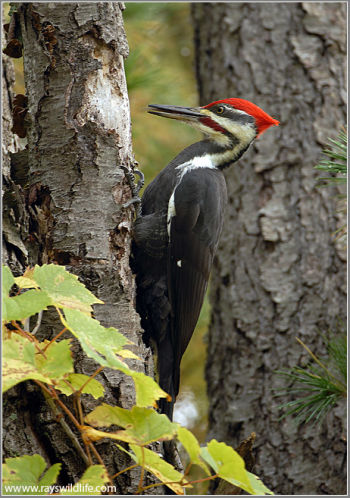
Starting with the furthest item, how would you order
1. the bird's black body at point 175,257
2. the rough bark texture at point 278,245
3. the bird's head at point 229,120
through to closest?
1. the rough bark texture at point 278,245
2. the bird's head at point 229,120
3. the bird's black body at point 175,257

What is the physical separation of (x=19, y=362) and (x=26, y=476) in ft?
0.80

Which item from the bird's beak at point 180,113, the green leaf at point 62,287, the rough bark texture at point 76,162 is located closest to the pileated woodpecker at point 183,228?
the bird's beak at point 180,113

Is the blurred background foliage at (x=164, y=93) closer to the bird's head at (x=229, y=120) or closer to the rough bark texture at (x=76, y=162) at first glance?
the bird's head at (x=229, y=120)

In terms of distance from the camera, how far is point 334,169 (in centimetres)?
199

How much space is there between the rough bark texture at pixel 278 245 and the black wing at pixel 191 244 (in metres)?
0.53

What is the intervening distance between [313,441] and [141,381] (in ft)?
5.29

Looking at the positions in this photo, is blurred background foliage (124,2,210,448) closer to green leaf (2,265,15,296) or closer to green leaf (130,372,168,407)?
green leaf (2,265,15,296)

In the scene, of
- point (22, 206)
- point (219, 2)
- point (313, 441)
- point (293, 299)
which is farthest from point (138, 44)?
point (313, 441)

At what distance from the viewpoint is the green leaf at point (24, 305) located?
3.71 feet

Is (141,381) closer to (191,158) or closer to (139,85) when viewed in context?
(191,158)

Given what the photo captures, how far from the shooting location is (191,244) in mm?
2311

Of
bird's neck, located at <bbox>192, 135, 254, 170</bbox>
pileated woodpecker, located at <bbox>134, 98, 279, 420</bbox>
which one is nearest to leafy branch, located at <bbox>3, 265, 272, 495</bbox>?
pileated woodpecker, located at <bbox>134, 98, 279, 420</bbox>

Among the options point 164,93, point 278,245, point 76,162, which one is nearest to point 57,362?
point 76,162

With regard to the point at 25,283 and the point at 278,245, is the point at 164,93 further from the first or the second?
the point at 25,283
